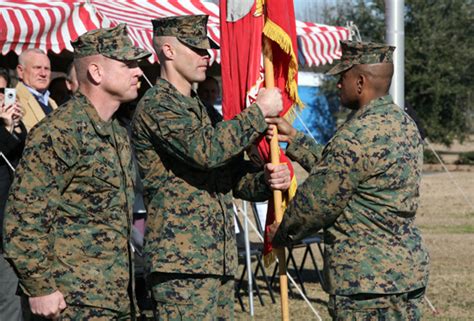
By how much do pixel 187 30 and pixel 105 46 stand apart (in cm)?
62

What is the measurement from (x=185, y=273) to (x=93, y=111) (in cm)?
96

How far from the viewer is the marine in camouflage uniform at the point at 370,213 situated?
4414 mm

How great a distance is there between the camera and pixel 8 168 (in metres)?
6.28

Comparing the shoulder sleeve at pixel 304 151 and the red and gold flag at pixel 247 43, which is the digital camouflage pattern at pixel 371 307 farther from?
the red and gold flag at pixel 247 43

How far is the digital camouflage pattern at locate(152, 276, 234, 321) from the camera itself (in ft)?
15.1

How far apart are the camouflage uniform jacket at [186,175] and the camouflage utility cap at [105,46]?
40 cm

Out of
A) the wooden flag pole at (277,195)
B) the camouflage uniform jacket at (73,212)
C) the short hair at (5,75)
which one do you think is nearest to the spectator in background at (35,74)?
the short hair at (5,75)

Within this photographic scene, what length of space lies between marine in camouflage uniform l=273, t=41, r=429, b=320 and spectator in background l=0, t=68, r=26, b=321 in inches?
97.2

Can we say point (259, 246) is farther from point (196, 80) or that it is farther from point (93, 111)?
point (93, 111)

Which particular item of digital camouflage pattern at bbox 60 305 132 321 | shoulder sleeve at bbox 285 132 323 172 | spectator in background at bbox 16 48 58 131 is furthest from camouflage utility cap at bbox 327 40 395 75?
spectator in background at bbox 16 48 58 131

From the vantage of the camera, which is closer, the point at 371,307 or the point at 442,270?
the point at 371,307

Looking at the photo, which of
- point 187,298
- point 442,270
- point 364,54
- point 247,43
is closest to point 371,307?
point 187,298

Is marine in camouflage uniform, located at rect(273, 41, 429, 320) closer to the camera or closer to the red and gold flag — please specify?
the red and gold flag

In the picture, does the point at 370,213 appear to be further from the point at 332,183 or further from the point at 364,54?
the point at 364,54
